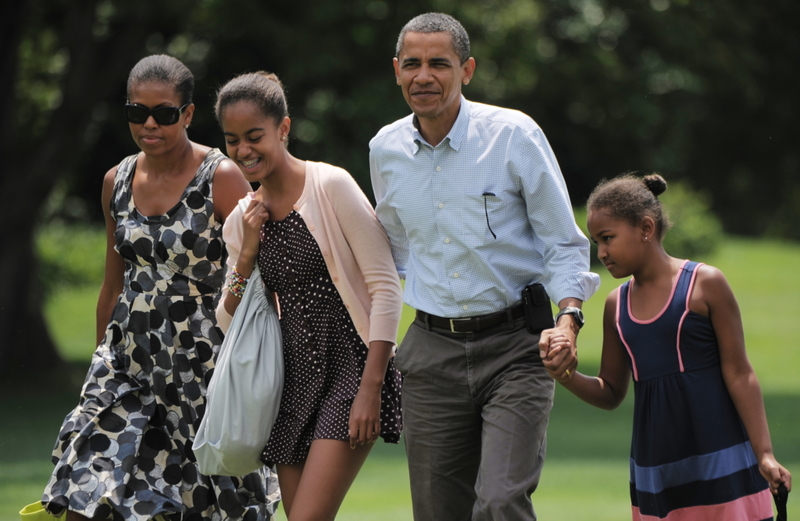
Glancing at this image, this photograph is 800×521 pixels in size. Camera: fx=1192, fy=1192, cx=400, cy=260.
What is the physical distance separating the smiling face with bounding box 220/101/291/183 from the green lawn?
4906mm

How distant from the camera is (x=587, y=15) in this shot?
17062 millimetres

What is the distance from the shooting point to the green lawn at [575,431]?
998 centimetres

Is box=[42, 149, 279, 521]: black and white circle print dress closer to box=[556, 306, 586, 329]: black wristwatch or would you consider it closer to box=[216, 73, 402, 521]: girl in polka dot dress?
box=[216, 73, 402, 521]: girl in polka dot dress

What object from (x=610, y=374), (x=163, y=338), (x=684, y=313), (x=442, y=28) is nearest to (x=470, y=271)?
(x=610, y=374)

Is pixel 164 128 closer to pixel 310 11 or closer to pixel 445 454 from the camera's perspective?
pixel 445 454

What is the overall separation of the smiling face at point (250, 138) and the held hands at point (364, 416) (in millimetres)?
957

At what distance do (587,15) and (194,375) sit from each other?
509 inches

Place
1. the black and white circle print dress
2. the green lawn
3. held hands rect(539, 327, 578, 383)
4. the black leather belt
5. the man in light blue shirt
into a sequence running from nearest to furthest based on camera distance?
held hands rect(539, 327, 578, 383)
the man in light blue shirt
the black leather belt
the black and white circle print dress
the green lawn

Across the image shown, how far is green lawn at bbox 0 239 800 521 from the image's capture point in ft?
32.7

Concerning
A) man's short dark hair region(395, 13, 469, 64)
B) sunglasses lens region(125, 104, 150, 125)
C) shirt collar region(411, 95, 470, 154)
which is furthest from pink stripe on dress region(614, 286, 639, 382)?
sunglasses lens region(125, 104, 150, 125)

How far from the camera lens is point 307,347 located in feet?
15.7

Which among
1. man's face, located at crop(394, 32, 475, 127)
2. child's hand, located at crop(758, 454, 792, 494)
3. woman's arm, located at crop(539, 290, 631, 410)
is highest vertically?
man's face, located at crop(394, 32, 475, 127)

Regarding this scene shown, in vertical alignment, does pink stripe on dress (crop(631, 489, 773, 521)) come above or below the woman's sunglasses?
below

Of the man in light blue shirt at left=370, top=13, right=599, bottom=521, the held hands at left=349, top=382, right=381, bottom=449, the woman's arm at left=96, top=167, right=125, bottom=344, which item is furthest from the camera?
the woman's arm at left=96, top=167, right=125, bottom=344
